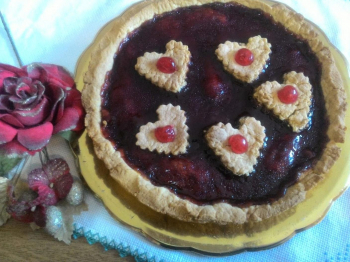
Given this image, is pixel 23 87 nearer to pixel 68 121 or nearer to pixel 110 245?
pixel 68 121

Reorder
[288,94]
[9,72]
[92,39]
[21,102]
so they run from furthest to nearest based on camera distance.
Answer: [92,39] < [288,94] < [9,72] < [21,102]

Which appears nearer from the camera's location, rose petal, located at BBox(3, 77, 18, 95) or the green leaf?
rose petal, located at BBox(3, 77, 18, 95)

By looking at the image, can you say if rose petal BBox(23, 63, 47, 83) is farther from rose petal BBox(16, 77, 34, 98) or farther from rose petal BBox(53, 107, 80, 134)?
rose petal BBox(53, 107, 80, 134)

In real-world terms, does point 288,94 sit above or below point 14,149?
above

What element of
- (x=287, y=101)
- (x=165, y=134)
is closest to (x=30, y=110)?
(x=165, y=134)

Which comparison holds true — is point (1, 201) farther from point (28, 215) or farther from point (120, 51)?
point (120, 51)

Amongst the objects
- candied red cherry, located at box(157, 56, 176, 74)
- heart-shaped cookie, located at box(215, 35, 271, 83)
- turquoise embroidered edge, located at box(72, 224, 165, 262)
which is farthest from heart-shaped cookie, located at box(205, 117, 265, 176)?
turquoise embroidered edge, located at box(72, 224, 165, 262)

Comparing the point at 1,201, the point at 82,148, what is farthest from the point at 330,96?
the point at 1,201
